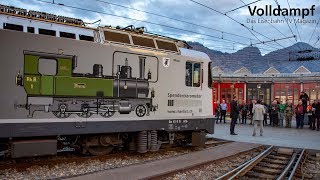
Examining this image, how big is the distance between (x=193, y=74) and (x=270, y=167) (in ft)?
13.4

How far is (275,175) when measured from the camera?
8.79 m

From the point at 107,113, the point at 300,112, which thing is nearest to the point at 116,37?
the point at 107,113

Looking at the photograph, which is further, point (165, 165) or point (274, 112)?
point (274, 112)

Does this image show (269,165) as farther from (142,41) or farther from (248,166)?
(142,41)

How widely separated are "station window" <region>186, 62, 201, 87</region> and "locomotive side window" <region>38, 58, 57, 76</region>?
4.78 m

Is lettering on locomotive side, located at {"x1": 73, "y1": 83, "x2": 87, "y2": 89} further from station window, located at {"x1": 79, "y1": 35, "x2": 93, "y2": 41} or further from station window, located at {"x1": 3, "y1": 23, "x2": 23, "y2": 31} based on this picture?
station window, located at {"x1": 3, "y1": 23, "x2": 23, "y2": 31}

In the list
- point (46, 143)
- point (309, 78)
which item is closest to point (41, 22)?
point (46, 143)

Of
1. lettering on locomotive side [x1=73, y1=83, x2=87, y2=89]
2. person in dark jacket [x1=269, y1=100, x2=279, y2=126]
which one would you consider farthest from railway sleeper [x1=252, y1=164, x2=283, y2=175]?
person in dark jacket [x1=269, y1=100, x2=279, y2=126]

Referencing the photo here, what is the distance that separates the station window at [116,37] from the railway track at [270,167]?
4.93 metres

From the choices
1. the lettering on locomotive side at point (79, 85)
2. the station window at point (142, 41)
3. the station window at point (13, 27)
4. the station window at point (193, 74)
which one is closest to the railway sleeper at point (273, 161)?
the station window at point (193, 74)

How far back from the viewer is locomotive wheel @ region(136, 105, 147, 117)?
10273 millimetres

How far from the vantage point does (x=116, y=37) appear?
33.0 ft

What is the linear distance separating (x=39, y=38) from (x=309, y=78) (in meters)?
26.3

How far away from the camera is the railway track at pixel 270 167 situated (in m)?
8.48
